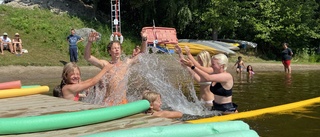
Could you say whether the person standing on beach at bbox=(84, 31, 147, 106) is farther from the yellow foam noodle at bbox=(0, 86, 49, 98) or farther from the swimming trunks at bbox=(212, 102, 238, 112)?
the swimming trunks at bbox=(212, 102, 238, 112)

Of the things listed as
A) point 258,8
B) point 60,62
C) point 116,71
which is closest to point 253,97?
point 116,71

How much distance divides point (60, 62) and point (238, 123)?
1441 centimetres

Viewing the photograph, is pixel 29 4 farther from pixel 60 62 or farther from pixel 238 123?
pixel 238 123

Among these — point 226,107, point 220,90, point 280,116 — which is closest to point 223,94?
point 220,90

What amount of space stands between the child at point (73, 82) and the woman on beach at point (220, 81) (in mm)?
1454

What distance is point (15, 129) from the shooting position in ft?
10.9

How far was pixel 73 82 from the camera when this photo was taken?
5.12 meters

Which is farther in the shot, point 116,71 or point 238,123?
point 116,71

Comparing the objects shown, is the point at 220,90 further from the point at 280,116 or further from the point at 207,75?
the point at 280,116

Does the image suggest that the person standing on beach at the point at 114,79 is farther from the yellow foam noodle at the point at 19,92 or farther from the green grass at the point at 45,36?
the green grass at the point at 45,36

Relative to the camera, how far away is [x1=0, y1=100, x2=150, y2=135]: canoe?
3.32 metres

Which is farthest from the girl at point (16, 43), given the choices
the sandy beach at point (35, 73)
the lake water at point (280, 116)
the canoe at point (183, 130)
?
the canoe at point (183, 130)

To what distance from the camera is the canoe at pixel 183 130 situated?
3.11 meters

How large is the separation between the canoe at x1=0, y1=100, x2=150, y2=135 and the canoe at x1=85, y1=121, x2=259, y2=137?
1.99 ft
